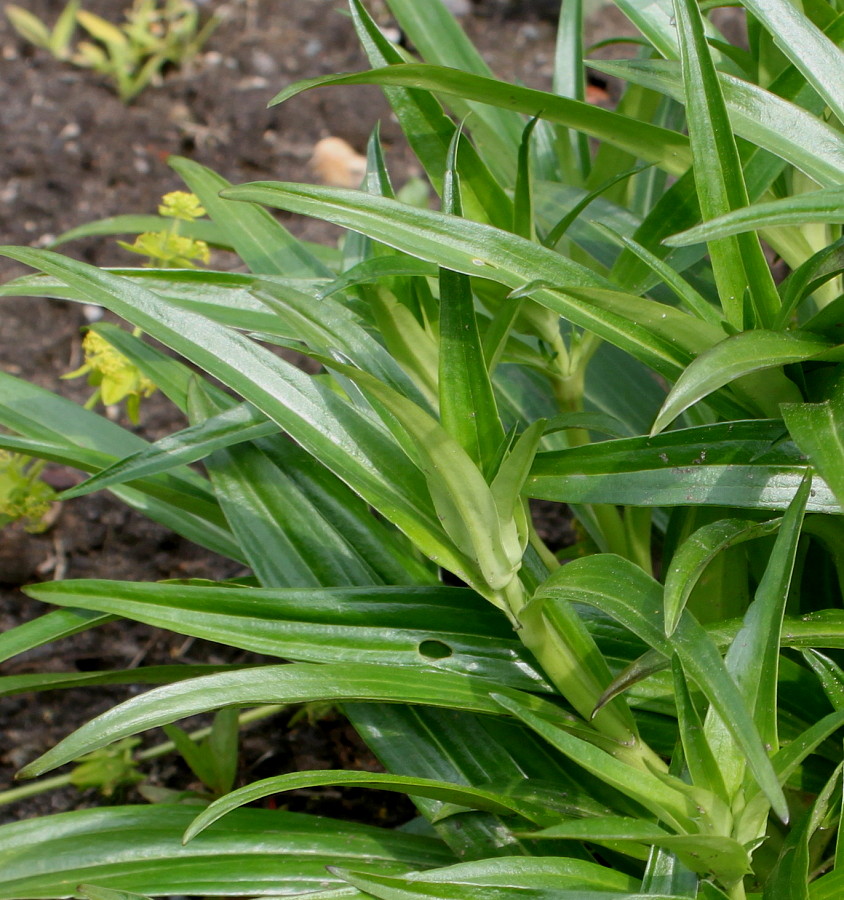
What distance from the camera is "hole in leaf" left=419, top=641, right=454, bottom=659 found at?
0.75m

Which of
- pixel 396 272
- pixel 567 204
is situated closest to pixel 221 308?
pixel 396 272

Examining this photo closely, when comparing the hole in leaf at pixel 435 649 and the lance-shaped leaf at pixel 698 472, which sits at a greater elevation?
the lance-shaped leaf at pixel 698 472

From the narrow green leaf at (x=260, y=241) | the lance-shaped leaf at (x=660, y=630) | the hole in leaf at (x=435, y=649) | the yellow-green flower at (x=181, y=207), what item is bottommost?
the hole in leaf at (x=435, y=649)

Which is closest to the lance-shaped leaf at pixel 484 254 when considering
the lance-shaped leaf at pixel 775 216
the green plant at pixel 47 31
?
the lance-shaped leaf at pixel 775 216

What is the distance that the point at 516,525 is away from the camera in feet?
2.16

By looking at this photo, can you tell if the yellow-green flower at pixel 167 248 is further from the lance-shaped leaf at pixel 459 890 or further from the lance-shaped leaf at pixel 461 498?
the lance-shaped leaf at pixel 459 890

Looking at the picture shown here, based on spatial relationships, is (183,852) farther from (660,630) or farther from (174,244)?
(174,244)

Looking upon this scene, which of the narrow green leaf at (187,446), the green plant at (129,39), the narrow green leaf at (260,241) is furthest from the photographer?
the green plant at (129,39)

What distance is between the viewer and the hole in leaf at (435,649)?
751 millimetres

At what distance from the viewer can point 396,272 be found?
2.39 ft

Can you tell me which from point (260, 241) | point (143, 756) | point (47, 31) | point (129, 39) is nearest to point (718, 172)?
point (260, 241)

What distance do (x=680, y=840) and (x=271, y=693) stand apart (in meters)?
0.27

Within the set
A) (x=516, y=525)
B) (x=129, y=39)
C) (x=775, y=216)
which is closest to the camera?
(x=775, y=216)

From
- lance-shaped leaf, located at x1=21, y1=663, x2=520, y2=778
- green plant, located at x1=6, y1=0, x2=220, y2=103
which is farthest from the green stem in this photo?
green plant, located at x1=6, y1=0, x2=220, y2=103
